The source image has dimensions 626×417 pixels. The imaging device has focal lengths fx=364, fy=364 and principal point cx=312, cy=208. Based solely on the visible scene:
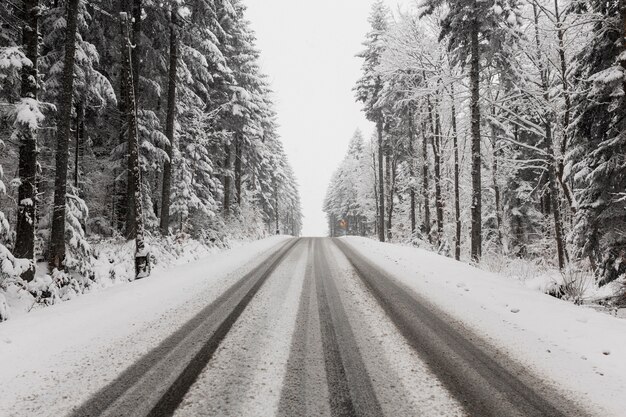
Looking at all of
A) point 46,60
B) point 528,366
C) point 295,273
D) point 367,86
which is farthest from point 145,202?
point 367,86

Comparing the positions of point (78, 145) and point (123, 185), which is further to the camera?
point (123, 185)

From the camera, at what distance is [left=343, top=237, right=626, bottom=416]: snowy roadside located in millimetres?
3447

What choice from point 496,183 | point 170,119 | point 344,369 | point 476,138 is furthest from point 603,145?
point 496,183

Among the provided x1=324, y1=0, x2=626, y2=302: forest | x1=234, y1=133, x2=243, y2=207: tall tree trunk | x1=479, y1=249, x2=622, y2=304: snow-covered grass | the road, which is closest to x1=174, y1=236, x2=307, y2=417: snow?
the road

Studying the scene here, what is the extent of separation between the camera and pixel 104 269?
412 inches

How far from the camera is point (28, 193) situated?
8.51 metres

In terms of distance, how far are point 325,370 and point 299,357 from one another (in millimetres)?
420

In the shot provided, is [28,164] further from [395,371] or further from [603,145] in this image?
[603,145]

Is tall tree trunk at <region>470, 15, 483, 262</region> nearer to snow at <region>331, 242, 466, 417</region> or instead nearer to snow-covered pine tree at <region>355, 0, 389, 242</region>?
snow at <region>331, 242, 466, 417</region>

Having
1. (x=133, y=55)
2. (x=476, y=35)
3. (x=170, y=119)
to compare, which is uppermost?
(x=476, y=35)

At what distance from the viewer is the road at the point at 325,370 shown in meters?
2.98

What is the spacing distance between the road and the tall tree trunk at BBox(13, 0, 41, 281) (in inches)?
219

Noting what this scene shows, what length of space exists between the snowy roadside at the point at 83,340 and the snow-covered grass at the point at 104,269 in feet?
5.18

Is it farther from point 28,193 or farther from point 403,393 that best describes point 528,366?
point 28,193
